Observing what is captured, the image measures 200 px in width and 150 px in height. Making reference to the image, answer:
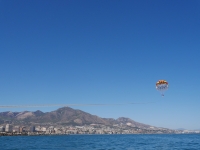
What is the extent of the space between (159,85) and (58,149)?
33.9m

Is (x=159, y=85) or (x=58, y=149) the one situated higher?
(x=159, y=85)

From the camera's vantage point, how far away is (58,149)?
6181cm

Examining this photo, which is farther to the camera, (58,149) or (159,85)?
(58,149)

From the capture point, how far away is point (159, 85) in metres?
40.1
